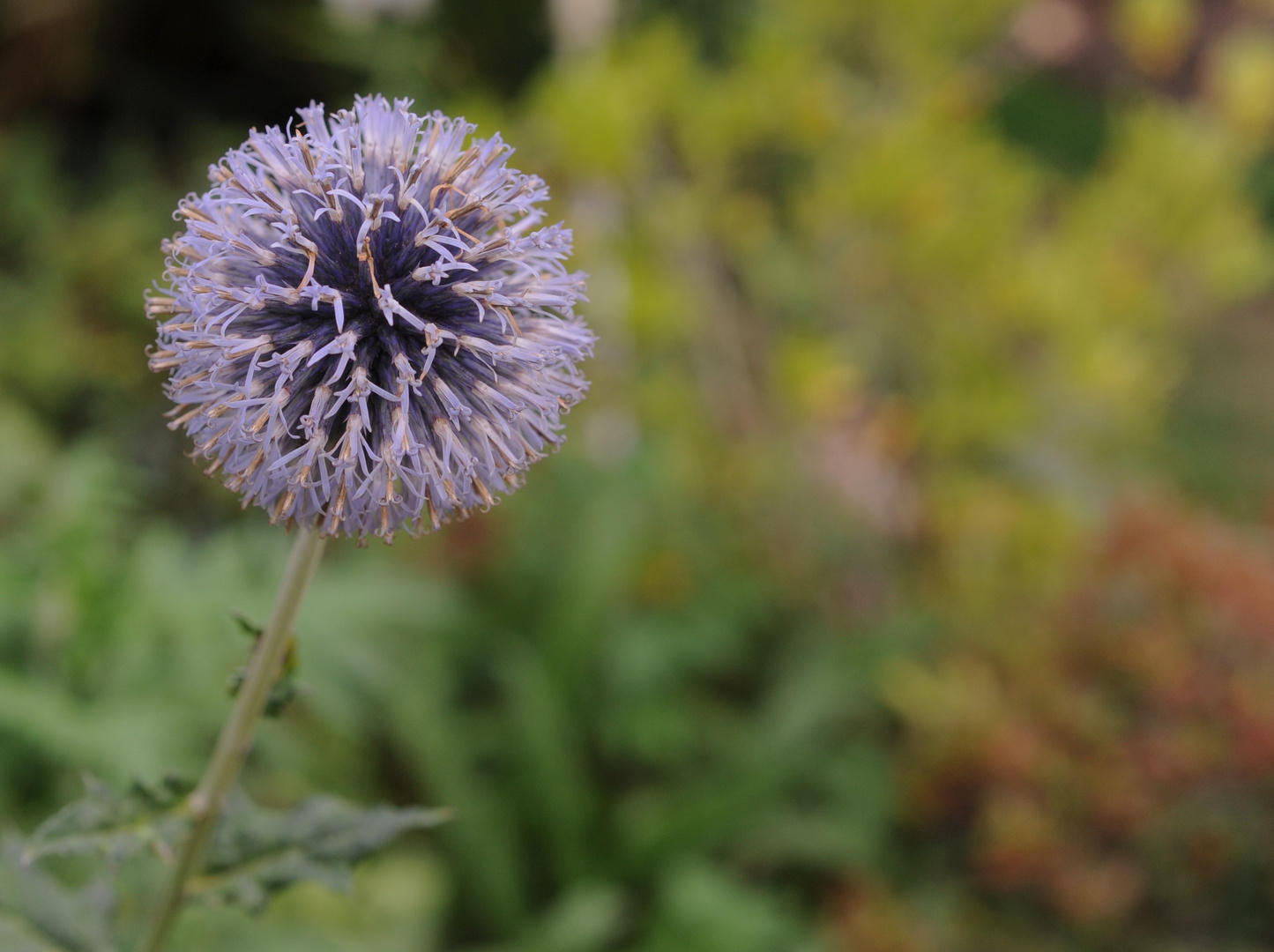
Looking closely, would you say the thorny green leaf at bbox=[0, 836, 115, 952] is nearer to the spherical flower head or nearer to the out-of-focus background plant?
the spherical flower head

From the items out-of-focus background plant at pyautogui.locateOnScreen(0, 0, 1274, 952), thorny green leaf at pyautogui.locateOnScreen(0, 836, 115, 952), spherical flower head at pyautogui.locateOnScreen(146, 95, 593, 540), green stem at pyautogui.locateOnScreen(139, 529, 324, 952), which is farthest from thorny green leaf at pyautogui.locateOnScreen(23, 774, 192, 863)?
out-of-focus background plant at pyautogui.locateOnScreen(0, 0, 1274, 952)

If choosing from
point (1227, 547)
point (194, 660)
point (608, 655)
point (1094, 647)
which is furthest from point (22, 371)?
point (1227, 547)

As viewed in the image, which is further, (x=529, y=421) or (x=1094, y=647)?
(x=1094, y=647)

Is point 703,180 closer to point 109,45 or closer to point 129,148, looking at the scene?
point 129,148

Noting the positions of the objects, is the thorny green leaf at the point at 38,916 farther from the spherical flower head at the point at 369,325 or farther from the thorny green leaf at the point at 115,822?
the spherical flower head at the point at 369,325

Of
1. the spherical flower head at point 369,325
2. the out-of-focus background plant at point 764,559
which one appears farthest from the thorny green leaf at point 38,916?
the out-of-focus background plant at point 764,559

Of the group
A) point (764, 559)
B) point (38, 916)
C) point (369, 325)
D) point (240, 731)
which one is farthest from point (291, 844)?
point (764, 559)
